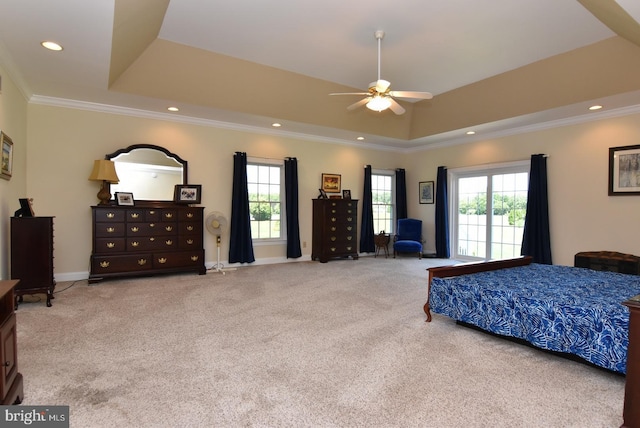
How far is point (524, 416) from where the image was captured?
188 cm

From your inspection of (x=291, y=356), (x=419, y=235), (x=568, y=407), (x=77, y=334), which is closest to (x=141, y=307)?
(x=77, y=334)

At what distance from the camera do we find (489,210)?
7.00 m

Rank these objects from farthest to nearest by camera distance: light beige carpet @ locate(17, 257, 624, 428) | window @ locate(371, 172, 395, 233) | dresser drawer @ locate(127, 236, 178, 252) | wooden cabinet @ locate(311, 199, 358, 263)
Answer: window @ locate(371, 172, 395, 233) < wooden cabinet @ locate(311, 199, 358, 263) < dresser drawer @ locate(127, 236, 178, 252) < light beige carpet @ locate(17, 257, 624, 428)

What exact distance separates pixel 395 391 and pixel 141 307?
2986 mm

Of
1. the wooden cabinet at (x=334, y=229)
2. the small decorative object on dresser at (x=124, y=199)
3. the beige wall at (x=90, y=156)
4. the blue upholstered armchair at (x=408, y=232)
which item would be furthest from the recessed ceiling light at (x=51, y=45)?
the blue upholstered armchair at (x=408, y=232)

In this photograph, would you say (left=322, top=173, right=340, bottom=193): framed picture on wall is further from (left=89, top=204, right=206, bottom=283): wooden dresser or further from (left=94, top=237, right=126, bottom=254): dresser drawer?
(left=94, top=237, right=126, bottom=254): dresser drawer

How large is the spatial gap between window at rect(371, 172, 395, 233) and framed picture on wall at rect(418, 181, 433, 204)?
686 mm

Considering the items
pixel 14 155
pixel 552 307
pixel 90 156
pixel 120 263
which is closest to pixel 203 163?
pixel 90 156

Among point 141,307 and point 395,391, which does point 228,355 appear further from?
point 141,307

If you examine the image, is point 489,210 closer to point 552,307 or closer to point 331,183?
point 331,183

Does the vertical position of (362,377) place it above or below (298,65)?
below

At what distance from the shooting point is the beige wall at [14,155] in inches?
A: 147

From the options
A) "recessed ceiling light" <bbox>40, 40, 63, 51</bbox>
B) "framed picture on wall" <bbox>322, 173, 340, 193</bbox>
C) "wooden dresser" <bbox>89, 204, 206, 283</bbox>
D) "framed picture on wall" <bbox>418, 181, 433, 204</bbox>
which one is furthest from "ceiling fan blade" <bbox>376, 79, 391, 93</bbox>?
"framed picture on wall" <bbox>418, 181, 433, 204</bbox>

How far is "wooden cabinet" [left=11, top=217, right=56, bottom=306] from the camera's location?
3.64 meters
